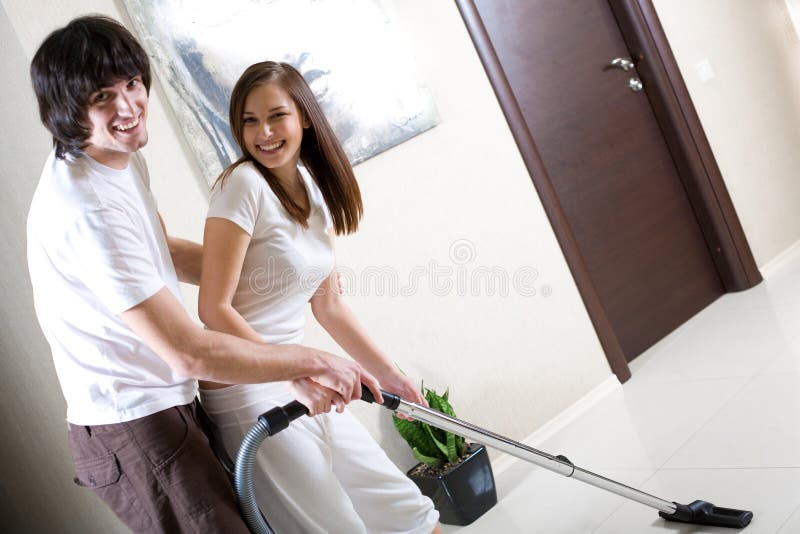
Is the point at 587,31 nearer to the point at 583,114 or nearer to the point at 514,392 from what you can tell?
the point at 583,114

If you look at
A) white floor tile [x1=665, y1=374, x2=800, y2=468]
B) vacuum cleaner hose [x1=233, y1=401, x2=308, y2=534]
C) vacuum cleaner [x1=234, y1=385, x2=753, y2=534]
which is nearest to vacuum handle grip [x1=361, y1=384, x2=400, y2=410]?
vacuum cleaner [x1=234, y1=385, x2=753, y2=534]

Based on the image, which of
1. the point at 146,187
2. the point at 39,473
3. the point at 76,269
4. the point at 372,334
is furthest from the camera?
the point at 372,334

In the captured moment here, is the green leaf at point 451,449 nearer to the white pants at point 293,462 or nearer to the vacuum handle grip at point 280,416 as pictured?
the white pants at point 293,462

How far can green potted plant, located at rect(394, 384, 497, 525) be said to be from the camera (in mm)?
2521

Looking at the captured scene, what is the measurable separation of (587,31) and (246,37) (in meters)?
1.77

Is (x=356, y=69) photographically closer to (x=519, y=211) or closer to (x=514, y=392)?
(x=519, y=211)

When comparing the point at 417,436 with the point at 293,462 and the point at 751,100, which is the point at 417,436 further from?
the point at 751,100

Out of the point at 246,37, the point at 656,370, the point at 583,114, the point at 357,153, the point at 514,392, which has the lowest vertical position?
the point at 656,370

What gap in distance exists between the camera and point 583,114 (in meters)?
3.59

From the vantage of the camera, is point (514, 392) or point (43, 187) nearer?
point (43, 187)

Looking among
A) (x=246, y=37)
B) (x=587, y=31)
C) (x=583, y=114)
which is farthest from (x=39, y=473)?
(x=587, y=31)

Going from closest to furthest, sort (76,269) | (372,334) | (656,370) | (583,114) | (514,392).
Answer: (76,269) → (372,334) → (514,392) → (656,370) → (583,114)

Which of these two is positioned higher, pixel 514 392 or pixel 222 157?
pixel 222 157

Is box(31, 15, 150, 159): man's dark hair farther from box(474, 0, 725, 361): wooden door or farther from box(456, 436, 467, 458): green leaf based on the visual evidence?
box(474, 0, 725, 361): wooden door
